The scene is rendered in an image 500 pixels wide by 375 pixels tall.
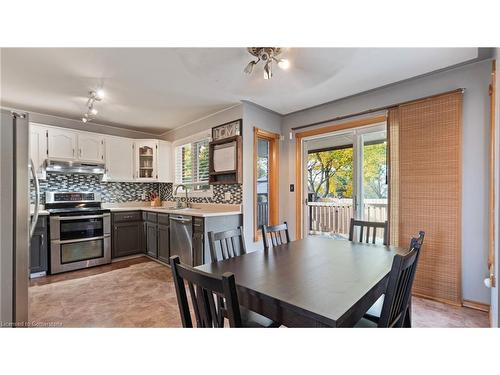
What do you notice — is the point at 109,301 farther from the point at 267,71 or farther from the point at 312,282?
the point at 267,71

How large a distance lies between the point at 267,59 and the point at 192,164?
125 inches

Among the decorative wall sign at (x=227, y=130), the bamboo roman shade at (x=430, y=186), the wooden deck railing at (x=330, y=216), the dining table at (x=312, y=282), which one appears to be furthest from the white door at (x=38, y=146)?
the bamboo roman shade at (x=430, y=186)

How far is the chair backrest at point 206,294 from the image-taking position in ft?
2.44

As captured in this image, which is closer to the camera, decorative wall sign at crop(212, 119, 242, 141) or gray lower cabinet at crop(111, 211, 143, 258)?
decorative wall sign at crop(212, 119, 242, 141)

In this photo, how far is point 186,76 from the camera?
250 centimetres

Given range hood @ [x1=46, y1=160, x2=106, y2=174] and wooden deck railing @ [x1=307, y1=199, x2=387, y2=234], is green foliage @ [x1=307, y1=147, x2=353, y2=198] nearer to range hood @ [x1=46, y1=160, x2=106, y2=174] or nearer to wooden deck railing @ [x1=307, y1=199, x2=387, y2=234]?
wooden deck railing @ [x1=307, y1=199, x2=387, y2=234]

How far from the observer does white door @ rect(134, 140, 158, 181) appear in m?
4.43

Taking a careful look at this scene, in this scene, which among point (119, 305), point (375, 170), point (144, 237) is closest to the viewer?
point (119, 305)

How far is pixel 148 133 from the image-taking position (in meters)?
4.87

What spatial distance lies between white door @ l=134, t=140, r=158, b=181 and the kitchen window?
1.36 feet

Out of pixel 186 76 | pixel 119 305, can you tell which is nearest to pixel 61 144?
pixel 186 76

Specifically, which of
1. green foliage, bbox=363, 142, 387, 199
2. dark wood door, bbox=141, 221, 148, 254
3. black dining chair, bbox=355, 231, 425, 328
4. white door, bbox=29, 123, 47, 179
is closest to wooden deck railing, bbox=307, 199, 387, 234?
green foliage, bbox=363, 142, 387, 199
